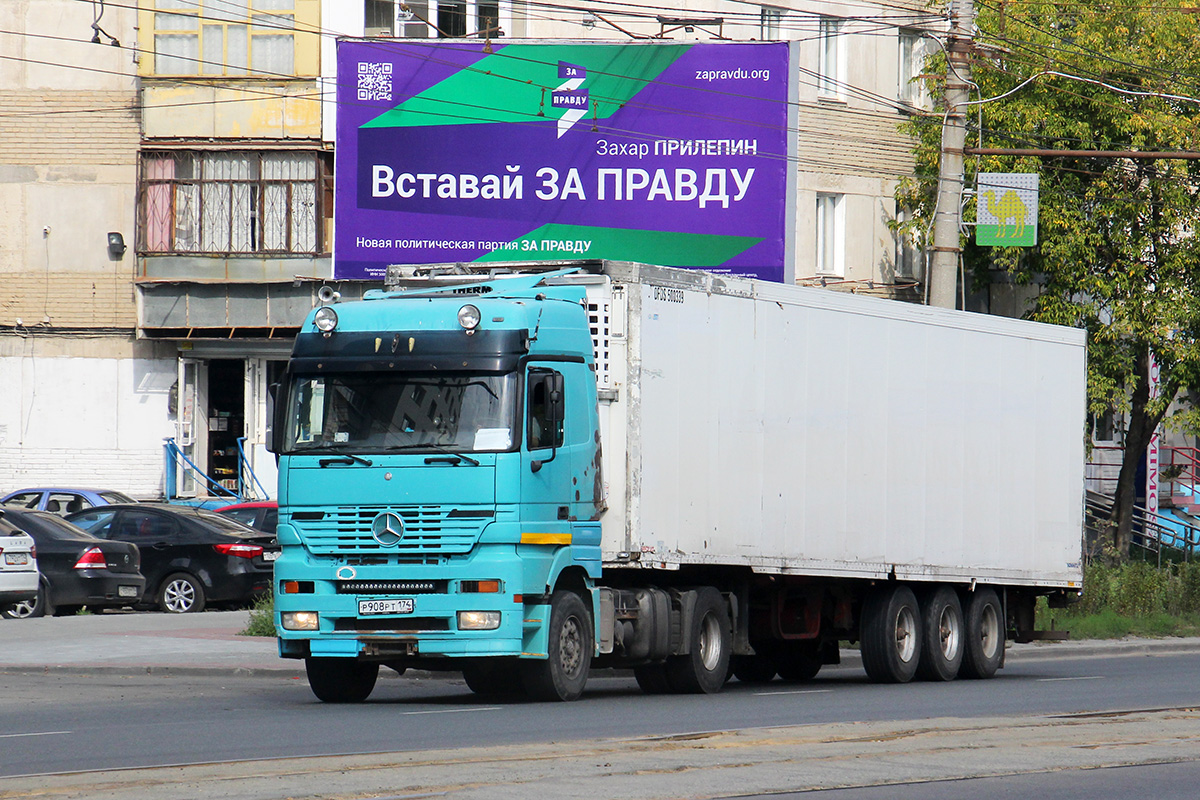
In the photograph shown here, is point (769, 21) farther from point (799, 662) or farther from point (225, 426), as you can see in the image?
point (799, 662)

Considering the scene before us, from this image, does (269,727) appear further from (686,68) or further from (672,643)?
(686,68)

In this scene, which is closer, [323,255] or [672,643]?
[672,643]

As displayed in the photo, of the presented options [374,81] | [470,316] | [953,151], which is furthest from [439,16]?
[470,316]

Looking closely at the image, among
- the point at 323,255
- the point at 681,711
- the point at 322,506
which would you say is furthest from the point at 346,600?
the point at 323,255

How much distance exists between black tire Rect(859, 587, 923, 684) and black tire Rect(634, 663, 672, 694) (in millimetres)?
2693

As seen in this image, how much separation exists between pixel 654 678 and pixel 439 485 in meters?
3.40

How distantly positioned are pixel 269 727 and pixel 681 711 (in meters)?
3.15

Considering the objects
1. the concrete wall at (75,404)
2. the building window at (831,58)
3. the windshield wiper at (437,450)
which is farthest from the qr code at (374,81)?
the windshield wiper at (437,450)

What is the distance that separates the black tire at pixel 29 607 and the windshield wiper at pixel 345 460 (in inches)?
446

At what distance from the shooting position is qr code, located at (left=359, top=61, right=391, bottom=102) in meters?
32.3

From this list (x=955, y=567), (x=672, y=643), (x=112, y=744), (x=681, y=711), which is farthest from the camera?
(x=955, y=567)

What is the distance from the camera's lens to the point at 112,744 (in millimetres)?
11492

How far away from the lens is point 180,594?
25859 millimetres

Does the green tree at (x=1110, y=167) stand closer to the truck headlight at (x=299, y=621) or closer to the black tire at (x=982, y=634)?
the black tire at (x=982, y=634)
